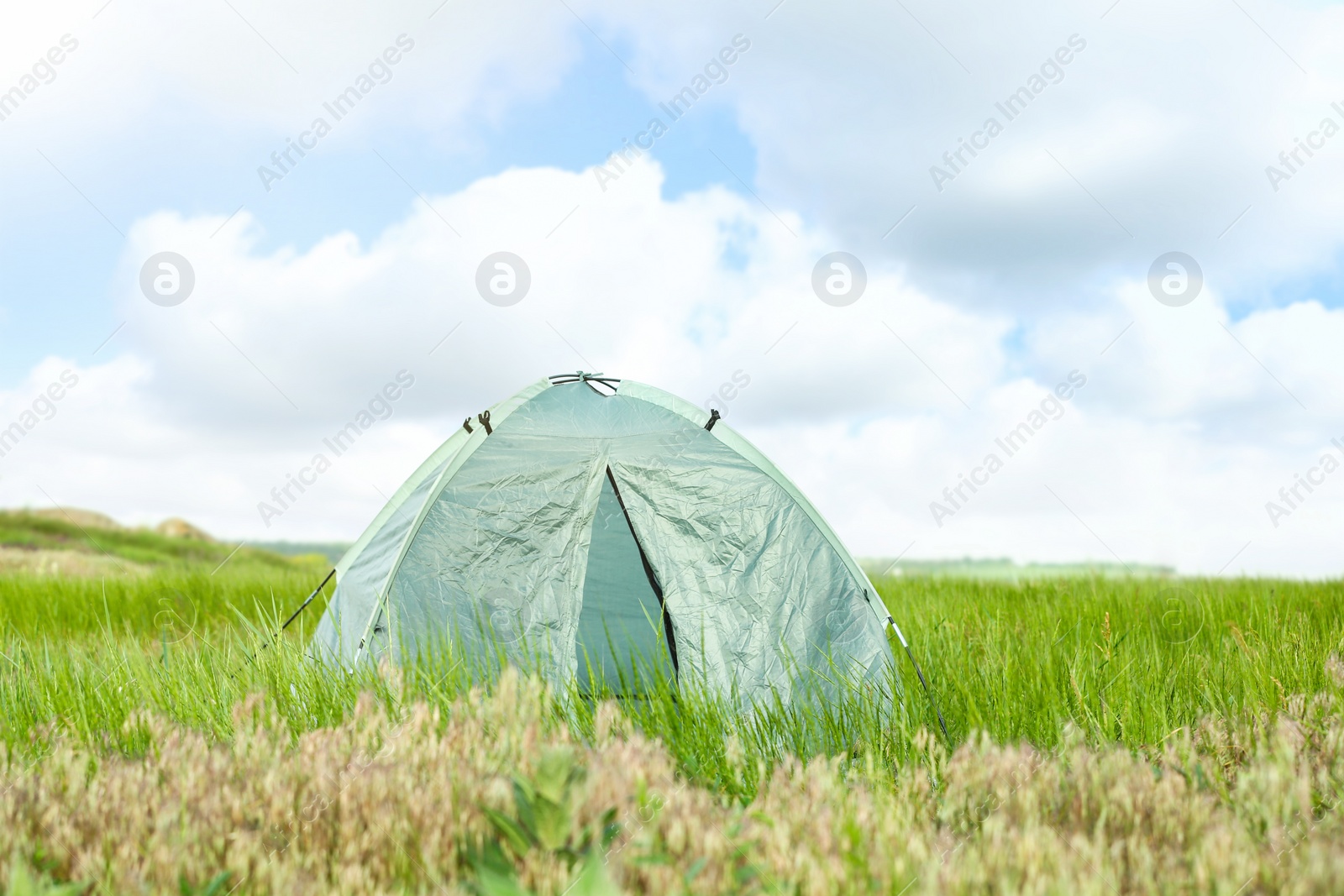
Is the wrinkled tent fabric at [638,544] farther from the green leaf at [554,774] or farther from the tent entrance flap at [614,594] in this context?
the green leaf at [554,774]

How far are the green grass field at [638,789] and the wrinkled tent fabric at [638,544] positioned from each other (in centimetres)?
50

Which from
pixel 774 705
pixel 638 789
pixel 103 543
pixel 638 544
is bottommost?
pixel 774 705

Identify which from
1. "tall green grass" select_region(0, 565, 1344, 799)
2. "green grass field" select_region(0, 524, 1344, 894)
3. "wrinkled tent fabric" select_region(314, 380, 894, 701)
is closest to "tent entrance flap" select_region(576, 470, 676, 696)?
"wrinkled tent fabric" select_region(314, 380, 894, 701)

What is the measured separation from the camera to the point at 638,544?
17.7 feet

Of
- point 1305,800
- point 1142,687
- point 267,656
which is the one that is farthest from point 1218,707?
point 267,656

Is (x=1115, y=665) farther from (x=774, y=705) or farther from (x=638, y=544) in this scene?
(x=638, y=544)

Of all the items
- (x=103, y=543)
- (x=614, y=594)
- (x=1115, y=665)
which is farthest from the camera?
(x=103, y=543)

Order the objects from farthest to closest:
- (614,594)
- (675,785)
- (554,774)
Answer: (614,594) → (675,785) → (554,774)

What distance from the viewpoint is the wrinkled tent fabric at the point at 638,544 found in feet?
16.5

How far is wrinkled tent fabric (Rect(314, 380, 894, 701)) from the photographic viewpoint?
503 centimetres

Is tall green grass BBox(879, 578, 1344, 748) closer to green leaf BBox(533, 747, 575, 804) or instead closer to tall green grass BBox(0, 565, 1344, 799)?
tall green grass BBox(0, 565, 1344, 799)

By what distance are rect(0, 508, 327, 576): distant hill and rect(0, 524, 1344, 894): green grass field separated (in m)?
20.0

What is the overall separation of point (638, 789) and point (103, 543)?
101 ft

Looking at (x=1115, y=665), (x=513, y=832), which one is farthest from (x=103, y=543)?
(x=513, y=832)
